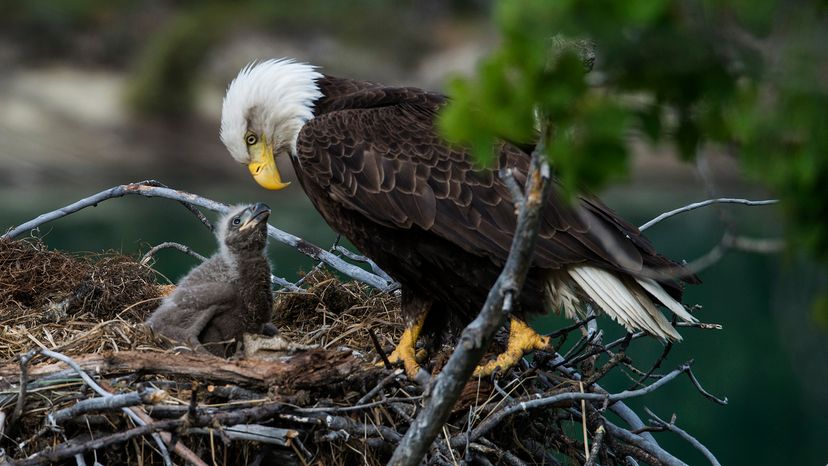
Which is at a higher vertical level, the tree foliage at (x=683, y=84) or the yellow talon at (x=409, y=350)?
the tree foliage at (x=683, y=84)

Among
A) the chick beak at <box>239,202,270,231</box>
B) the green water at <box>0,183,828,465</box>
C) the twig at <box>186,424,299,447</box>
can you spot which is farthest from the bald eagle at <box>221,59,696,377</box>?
the green water at <box>0,183,828,465</box>

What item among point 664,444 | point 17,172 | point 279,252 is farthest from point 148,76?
point 664,444

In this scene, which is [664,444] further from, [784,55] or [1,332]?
[784,55]

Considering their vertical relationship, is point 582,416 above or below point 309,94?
below

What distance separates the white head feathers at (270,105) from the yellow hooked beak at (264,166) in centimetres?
4

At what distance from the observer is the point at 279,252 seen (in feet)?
46.9

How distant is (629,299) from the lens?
408 cm

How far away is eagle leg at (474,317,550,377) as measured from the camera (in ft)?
13.4

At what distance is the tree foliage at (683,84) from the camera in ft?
4.50

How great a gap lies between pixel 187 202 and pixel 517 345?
158 centimetres

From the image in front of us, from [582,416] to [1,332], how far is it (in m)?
2.19

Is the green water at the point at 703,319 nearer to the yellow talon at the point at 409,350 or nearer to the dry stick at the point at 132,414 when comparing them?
the yellow talon at the point at 409,350

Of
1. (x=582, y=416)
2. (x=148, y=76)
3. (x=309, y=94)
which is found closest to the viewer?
(x=582, y=416)

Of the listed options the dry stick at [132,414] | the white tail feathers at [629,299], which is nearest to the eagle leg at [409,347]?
the white tail feathers at [629,299]
